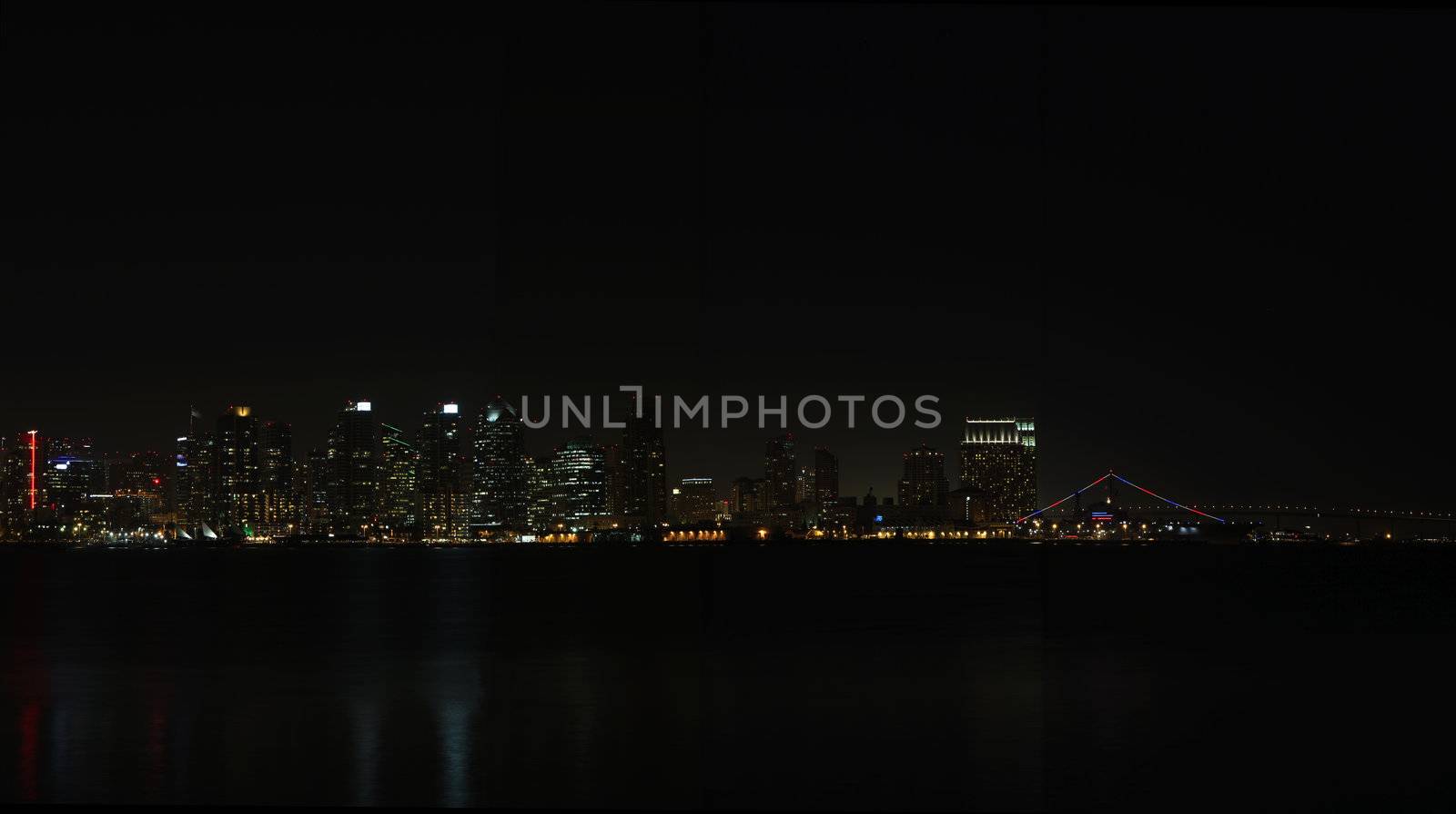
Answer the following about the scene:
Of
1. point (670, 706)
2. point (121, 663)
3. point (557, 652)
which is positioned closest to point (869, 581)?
point (557, 652)

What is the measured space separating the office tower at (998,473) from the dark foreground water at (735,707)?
63.8ft

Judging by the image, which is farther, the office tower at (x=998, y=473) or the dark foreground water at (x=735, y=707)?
the office tower at (x=998, y=473)

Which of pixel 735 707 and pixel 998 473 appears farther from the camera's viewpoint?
pixel 998 473

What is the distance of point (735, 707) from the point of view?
9023mm

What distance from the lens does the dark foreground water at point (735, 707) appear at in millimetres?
6266

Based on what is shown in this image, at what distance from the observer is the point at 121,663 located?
42.4 feet

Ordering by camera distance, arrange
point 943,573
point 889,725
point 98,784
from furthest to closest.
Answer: point 943,573 < point 889,725 < point 98,784

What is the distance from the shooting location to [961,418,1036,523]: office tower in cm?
4125

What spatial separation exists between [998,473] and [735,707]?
47.4m

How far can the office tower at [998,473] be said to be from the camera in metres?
41.2

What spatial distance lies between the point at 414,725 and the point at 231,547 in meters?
87.0

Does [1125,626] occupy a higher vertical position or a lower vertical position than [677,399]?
lower

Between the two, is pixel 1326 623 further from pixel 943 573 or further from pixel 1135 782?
pixel 943 573

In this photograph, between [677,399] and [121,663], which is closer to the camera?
[677,399]
